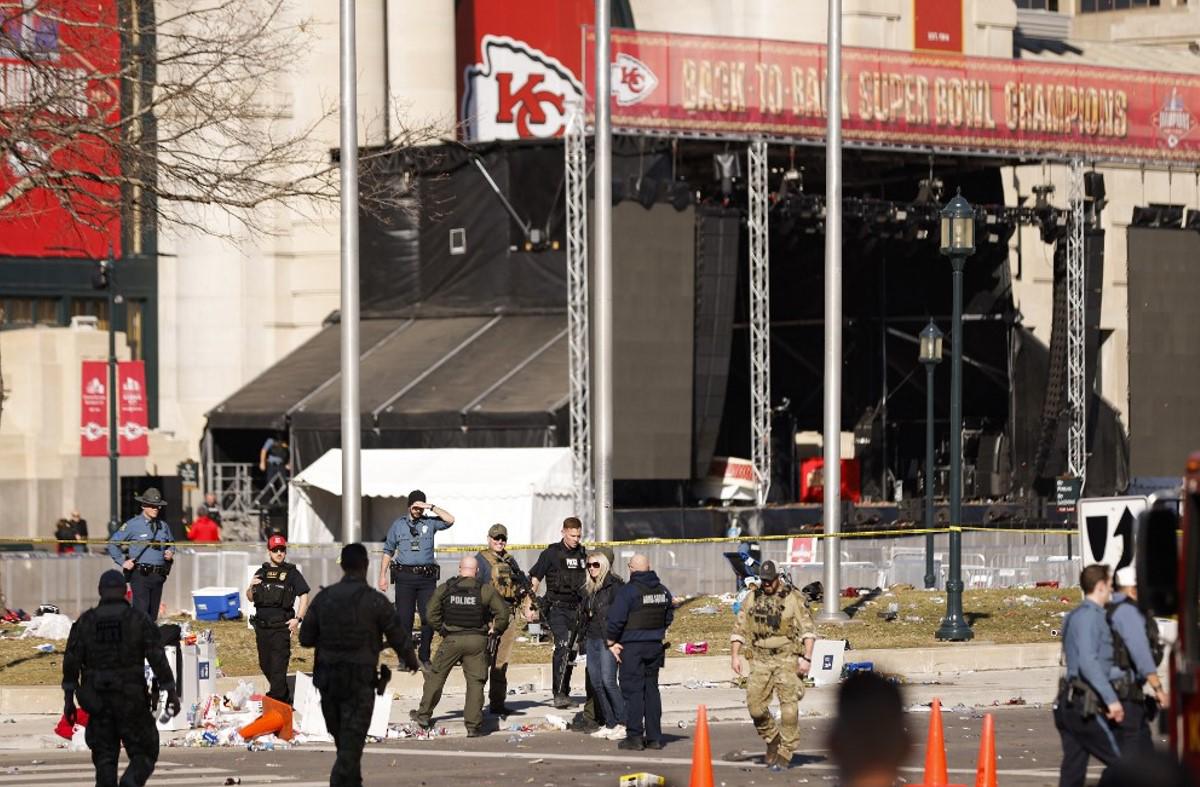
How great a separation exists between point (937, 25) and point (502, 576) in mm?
36903

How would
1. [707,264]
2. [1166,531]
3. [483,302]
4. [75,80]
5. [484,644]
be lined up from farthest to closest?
[483,302]
[707,264]
[75,80]
[484,644]
[1166,531]

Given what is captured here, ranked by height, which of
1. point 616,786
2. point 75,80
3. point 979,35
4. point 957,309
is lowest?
point 616,786

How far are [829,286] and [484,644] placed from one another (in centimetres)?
1081

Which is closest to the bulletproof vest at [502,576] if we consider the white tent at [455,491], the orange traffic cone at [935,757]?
the orange traffic cone at [935,757]

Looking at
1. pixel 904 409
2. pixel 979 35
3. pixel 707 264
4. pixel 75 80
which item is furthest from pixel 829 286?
pixel 979 35

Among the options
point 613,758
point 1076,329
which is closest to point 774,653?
point 613,758

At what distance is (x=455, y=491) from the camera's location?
141ft

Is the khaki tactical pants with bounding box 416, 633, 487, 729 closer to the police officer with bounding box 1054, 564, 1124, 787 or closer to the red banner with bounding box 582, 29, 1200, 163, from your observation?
the police officer with bounding box 1054, 564, 1124, 787

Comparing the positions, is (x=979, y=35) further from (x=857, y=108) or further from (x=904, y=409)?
(x=857, y=108)

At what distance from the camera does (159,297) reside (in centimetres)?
5922

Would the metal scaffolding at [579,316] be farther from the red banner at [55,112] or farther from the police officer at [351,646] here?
the police officer at [351,646]

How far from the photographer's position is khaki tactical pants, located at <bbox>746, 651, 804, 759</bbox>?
17962 mm

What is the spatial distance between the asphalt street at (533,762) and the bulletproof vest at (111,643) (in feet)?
9.32

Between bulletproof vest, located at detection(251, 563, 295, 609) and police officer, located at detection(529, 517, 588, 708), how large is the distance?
2827mm
